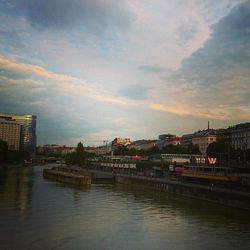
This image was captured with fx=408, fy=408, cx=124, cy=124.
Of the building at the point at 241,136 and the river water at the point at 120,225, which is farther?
the building at the point at 241,136

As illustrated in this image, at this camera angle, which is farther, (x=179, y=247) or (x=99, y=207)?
(x=99, y=207)

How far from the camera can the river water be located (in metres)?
26.0

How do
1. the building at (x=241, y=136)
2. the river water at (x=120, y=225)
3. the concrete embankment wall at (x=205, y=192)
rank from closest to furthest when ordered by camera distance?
the river water at (x=120, y=225) < the concrete embankment wall at (x=205, y=192) < the building at (x=241, y=136)

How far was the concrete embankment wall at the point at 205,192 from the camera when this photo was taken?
1607 inches

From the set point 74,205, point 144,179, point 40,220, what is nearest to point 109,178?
point 144,179

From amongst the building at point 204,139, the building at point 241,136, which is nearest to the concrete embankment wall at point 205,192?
the building at point 241,136

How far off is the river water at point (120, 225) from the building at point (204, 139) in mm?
139229

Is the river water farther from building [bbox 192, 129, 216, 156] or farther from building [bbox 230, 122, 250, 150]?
building [bbox 192, 129, 216, 156]

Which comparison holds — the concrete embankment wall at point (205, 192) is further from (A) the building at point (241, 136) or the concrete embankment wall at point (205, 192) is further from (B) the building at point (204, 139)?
(B) the building at point (204, 139)

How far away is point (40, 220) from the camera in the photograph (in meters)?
33.4

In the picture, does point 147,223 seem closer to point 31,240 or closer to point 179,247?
point 179,247

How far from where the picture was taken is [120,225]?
32.4 metres

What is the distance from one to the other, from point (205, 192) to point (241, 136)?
105521 mm

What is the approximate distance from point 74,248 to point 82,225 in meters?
7.36
